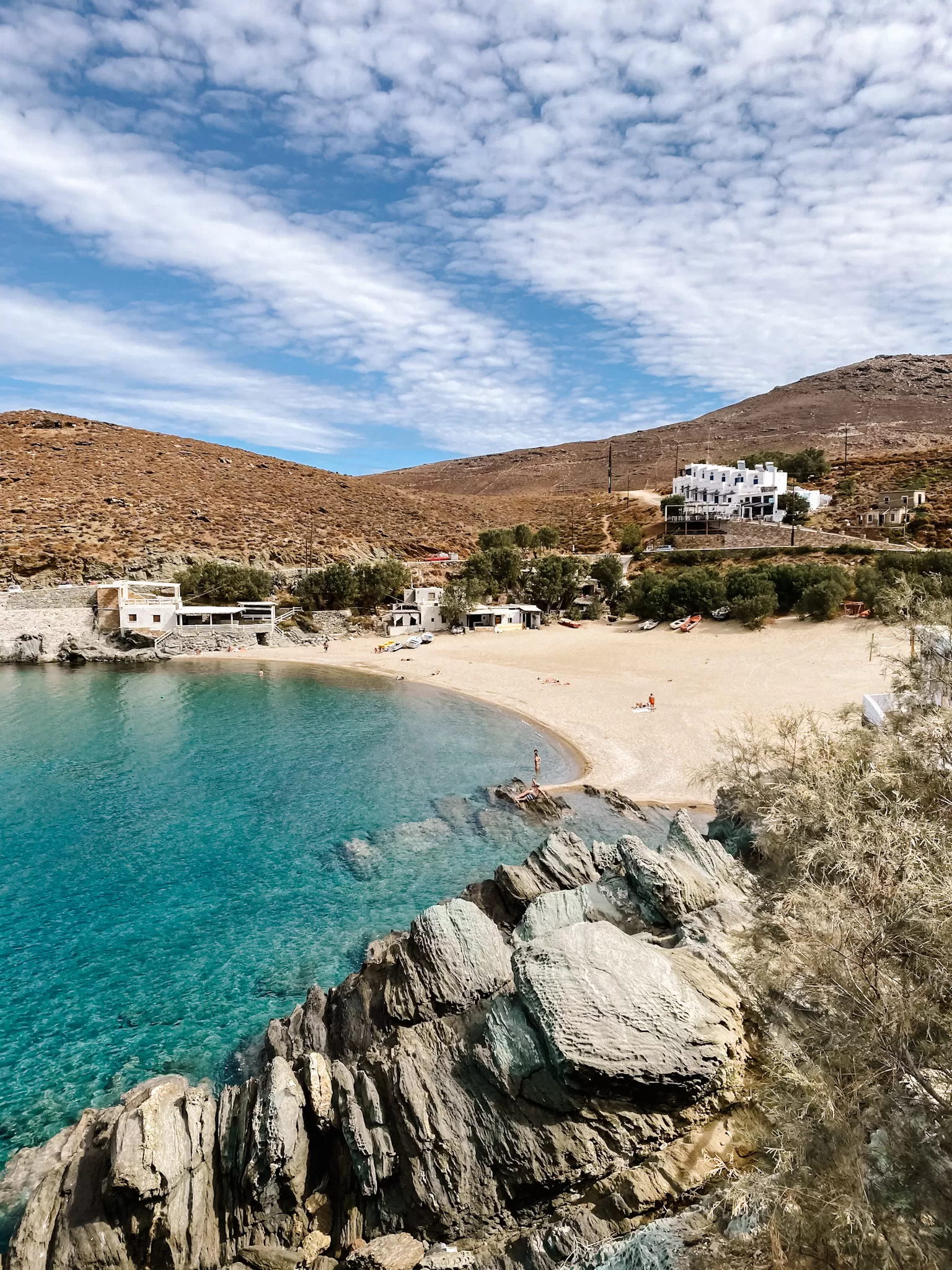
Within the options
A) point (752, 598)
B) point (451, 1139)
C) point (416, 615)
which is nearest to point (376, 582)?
point (416, 615)

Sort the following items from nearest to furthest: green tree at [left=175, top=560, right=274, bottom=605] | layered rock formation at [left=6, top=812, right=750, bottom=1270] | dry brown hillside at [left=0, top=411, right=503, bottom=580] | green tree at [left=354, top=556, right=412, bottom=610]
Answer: layered rock formation at [left=6, top=812, right=750, bottom=1270] → green tree at [left=175, top=560, right=274, bottom=605] → green tree at [left=354, top=556, right=412, bottom=610] → dry brown hillside at [left=0, top=411, right=503, bottom=580]

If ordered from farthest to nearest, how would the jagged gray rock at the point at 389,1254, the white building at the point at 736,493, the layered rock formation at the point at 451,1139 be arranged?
the white building at the point at 736,493, the layered rock formation at the point at 451,1139, the jagged gray rock at the point at 389,1254

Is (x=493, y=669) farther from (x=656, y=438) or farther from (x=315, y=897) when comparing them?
(x=656, y=438)

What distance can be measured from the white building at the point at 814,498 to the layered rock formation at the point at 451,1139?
78.8 metres

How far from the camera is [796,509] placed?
75.6 meters

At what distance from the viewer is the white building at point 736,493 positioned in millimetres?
79188

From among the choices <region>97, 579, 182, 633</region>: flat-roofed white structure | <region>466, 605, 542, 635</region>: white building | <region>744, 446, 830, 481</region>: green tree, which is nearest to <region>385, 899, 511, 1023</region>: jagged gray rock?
<region>466, 605, 542, 635</region>: white building

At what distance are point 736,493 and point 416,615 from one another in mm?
43903

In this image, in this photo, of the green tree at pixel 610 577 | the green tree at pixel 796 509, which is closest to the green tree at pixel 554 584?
the green tree at pixel 610 577

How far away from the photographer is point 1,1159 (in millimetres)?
10742

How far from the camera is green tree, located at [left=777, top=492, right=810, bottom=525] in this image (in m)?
75.1

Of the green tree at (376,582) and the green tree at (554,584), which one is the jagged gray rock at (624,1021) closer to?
the green tree at (554,584)

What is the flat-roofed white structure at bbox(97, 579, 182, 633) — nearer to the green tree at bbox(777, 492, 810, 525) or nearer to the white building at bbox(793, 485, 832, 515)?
the green tree at bbox(777, 492, 810, 525)

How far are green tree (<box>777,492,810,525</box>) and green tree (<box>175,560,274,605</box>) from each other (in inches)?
2234
